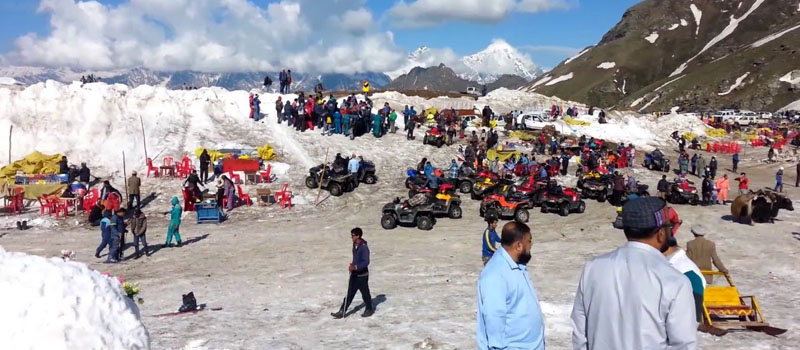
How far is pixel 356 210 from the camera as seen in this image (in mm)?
21328

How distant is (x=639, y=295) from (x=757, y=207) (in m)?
18.1

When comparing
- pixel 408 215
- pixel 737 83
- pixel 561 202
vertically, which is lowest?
pixel 408 215

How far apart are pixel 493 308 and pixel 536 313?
1.41 feet

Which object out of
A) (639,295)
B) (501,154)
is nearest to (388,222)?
(501,154)

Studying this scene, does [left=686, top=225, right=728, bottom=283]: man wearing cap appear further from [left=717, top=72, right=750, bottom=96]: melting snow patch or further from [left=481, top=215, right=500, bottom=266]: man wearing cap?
[left=717, top=72, right=750, bottom=96]: melting snow patch

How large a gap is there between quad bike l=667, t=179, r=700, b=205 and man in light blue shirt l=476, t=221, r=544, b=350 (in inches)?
792

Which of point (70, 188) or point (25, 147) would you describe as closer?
point (70, 188)

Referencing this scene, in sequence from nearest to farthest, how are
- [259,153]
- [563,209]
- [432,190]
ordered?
[563,209], [432,190], [259,153]

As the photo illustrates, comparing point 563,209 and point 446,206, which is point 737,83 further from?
point 446,206

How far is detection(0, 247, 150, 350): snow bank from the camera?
13.5 ft

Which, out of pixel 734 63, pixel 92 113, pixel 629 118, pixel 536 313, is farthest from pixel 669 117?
pixel 734 63

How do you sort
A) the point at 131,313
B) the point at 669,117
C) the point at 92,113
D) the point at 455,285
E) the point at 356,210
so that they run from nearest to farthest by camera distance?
1. the point at 131,313
2. the point at 455,285
3. the point at 356,210
4. the point at 92,113
5. the point at 669,117

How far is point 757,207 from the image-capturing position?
18172mm

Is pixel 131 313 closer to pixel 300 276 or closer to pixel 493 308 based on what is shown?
pixel 493 308
